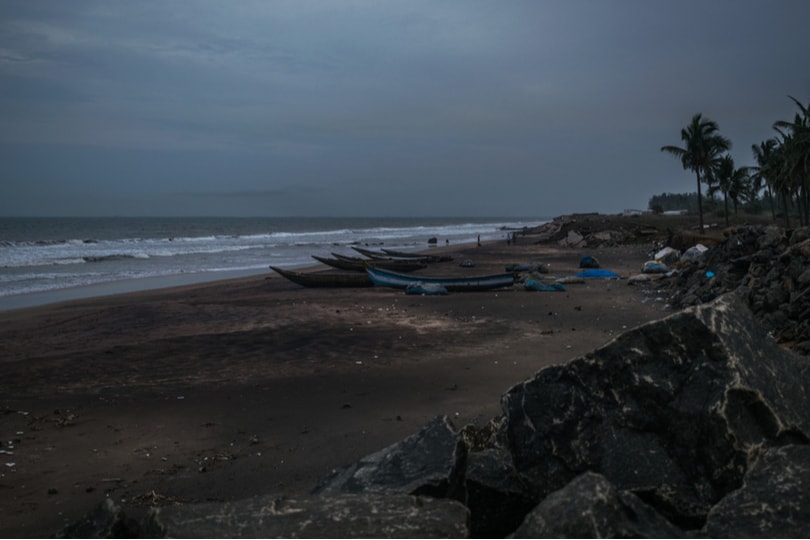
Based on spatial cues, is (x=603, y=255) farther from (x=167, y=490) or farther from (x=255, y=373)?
(x=167, y=490)

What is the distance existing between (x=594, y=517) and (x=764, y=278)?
13.7 meters

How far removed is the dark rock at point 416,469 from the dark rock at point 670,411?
59cm

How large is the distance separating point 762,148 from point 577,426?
7203 centimetres

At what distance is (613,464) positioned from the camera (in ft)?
15.0

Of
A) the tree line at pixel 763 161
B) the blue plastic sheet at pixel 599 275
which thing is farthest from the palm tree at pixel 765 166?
the blue plastic sheet at pixel 599 275

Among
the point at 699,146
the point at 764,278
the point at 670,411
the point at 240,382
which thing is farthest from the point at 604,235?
Result: the point at 670,411

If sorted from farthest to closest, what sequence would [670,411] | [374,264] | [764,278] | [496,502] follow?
[374,264] < [764,278] < [496,502] < [670,411]

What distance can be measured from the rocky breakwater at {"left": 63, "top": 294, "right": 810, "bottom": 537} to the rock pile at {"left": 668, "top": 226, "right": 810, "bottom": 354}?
6418 mm

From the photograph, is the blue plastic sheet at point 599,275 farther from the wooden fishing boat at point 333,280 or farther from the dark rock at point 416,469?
the dark rock at point 416,469

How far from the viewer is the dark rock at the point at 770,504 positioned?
11.5 feet

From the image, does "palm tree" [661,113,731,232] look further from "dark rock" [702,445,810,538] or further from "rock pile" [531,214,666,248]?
"dark rock" [702,445,810,538]

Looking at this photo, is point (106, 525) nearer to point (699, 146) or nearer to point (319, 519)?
Answer: point (319, 519)

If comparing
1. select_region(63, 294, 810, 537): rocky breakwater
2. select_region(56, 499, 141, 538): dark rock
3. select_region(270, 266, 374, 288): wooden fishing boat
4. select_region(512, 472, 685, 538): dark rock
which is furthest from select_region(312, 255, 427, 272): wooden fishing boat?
select_region(512, 472, 685, 538): dark rock

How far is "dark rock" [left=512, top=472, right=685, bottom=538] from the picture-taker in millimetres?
3404
